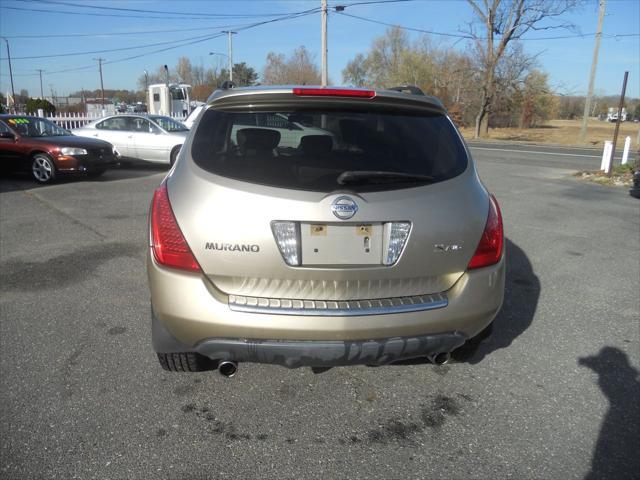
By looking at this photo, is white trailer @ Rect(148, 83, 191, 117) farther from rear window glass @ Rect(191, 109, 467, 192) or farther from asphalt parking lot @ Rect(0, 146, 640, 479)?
rear window glass @ Rect(191, 109, 467, 192)

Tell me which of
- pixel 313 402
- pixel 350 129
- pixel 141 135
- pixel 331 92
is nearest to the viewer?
pixel 331 92

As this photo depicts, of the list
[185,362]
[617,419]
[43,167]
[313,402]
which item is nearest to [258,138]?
[185,362]

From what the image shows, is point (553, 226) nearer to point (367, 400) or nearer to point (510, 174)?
point (367, 400)

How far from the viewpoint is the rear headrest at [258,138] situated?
2648mm

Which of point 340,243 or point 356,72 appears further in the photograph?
point 356,72

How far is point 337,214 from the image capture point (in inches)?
87.1

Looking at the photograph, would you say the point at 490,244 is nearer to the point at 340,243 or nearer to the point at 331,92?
the point at 340,243

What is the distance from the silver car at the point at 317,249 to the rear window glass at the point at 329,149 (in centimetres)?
1

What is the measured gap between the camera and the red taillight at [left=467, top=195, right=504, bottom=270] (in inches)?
98.1

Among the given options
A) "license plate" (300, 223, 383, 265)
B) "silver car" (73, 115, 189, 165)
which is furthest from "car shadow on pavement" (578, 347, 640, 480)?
"silver car" (73, 115, 189, 165)

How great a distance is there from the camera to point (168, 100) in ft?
95.9

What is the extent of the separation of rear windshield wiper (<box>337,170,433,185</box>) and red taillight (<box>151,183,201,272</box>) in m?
0.80

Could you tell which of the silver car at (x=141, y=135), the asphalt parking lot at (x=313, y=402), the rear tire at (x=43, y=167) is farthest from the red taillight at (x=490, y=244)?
the silver car at (x=141, y=135)

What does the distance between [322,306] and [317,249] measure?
270 mm
